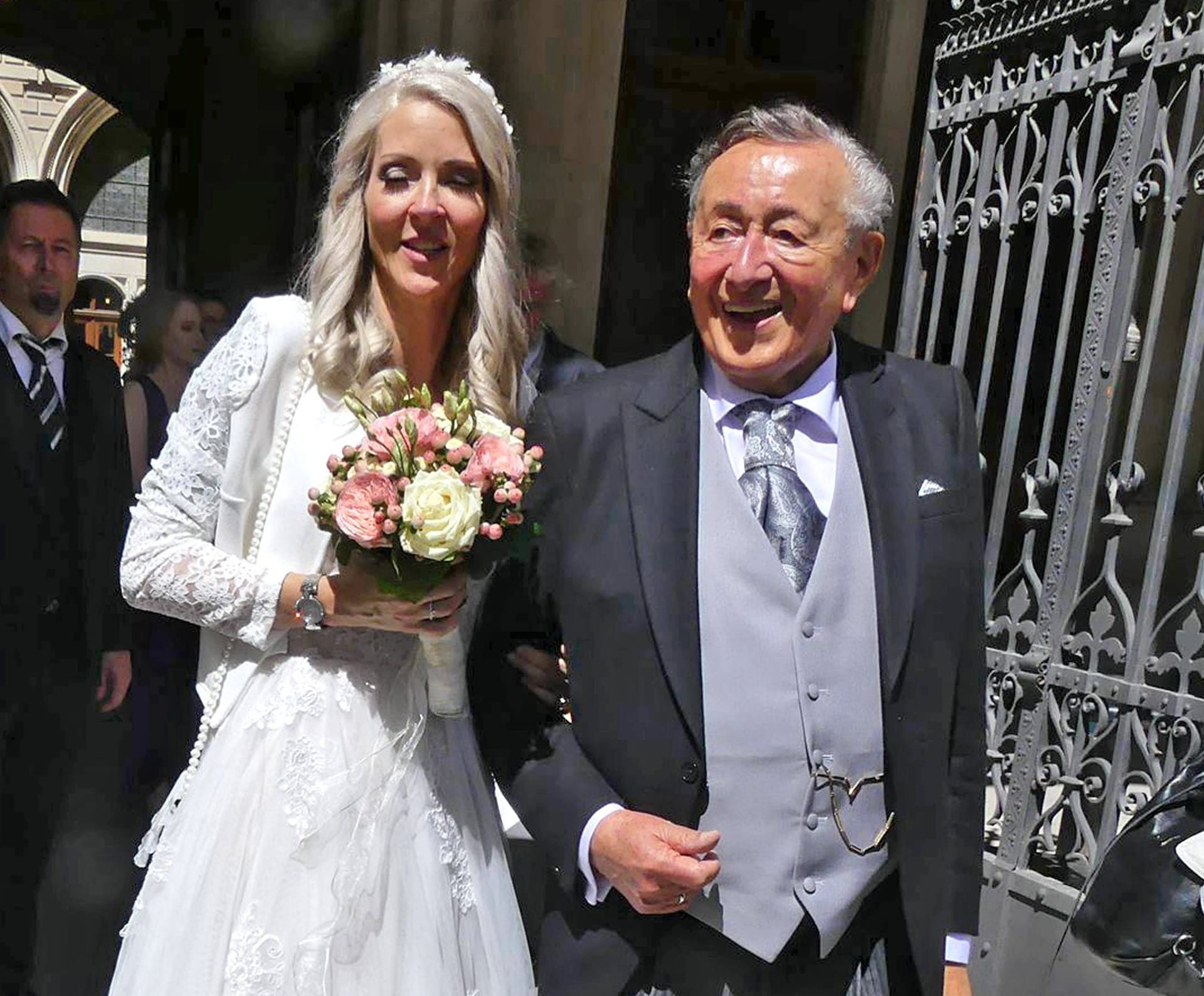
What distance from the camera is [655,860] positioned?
175 centimetres

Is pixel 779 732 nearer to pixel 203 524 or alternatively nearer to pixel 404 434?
pixel 404 434

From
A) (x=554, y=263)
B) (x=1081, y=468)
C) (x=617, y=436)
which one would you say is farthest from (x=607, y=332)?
(x=617, y=436)

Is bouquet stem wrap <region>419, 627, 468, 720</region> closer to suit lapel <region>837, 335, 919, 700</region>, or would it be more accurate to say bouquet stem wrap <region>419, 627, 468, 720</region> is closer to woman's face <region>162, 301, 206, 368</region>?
suit lapel <region>837, 335, 919, 700</region>

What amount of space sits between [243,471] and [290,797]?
564mm

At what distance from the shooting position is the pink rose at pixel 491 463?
1812 mm

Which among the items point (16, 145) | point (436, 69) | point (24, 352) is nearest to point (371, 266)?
point (436, 69)

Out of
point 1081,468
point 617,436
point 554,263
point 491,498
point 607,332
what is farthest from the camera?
point 607,332

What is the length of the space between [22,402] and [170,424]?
1.52 metres

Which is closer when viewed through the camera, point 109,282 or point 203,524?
point 203,524

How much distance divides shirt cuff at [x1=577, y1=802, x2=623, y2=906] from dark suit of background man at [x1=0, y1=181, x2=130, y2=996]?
2222 mm

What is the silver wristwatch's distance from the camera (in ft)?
6.59

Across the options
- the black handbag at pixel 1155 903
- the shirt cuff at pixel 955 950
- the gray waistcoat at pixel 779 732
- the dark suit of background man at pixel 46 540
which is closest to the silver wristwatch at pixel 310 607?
the gray waistcoat at pixel 779 732

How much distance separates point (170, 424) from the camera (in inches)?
86.8

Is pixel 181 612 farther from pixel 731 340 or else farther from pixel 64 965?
pixel 64 965
